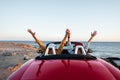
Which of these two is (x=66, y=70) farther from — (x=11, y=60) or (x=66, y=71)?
(x=11, y=60)

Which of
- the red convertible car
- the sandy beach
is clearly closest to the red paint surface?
the red convertible car

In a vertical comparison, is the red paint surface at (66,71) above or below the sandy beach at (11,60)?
above

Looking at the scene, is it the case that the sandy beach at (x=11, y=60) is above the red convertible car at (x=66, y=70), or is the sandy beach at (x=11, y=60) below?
below

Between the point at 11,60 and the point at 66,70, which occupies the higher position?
the point at 66,70

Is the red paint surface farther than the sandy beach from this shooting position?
No

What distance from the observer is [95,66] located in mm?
3703

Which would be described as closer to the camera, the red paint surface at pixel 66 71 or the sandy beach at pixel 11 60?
the red paint surface at pixel 66 71

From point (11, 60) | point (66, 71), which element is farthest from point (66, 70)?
point (11, 60)

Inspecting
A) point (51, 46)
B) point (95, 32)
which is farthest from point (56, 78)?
point (95, 32)

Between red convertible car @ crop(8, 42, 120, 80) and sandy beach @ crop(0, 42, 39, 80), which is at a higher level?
red convertible car @ crop(8, 42, 120, 80)

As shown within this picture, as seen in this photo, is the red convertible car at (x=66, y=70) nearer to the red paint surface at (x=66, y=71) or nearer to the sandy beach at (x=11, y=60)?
the red paint surface at (x=66, y=71)

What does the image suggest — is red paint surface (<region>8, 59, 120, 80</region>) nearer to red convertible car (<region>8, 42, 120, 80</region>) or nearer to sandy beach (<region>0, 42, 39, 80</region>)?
red convertible car (<region>8, 42, 120, 80</region>)

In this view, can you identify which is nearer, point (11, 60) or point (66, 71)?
point (66, 71)

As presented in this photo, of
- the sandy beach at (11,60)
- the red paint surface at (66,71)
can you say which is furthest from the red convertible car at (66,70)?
the sandy beach at (11,60)
